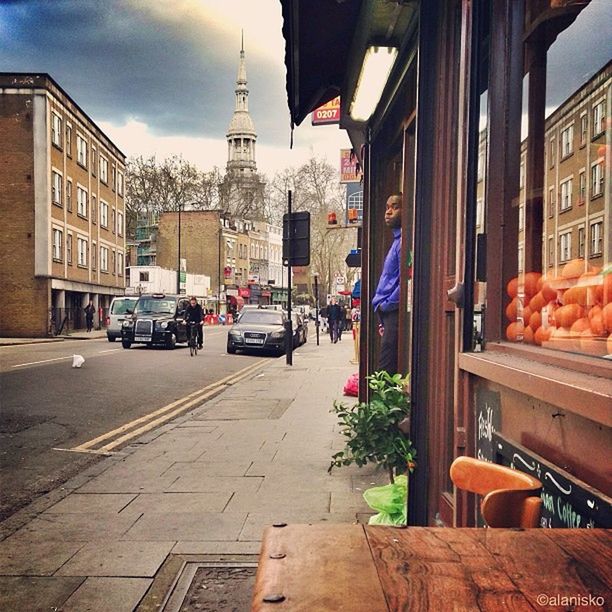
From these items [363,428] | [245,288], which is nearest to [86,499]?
[363,428]

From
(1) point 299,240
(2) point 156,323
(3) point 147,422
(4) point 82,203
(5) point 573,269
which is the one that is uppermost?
(4) point 82,203

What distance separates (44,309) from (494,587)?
115 ft

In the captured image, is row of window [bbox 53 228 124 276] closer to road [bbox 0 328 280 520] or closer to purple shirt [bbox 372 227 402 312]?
road [bbox 0 328 280 520]

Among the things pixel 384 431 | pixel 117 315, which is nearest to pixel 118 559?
pixel 384 431

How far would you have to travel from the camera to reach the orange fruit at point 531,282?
7.92 ft

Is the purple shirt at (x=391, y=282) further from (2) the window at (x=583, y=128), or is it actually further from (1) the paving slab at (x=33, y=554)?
(2) the window at (x=583, y=128)

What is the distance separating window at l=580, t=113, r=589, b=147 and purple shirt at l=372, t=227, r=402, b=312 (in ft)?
10.5

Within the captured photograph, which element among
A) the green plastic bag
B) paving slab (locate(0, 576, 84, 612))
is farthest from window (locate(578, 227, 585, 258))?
paving slab (locate(0, 576, 84, 612))

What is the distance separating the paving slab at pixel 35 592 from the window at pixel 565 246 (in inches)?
107

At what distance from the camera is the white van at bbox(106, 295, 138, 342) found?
27297mm

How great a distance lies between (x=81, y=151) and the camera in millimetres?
39594

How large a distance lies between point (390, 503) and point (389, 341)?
6.41ft

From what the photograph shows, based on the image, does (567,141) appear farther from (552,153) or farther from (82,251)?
(82,251)

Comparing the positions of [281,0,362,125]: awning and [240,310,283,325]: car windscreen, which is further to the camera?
[240,310,283,325]: car windscreen
